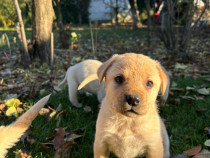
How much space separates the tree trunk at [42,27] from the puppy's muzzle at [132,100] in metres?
4.51

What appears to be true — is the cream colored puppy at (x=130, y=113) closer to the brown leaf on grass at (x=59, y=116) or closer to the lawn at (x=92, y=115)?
the lawn at (x=92, y=115)

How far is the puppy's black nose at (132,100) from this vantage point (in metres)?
1.88

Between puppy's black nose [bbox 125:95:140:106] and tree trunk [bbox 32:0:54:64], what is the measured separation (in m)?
4.51

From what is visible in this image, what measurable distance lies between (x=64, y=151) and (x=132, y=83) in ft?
3.61

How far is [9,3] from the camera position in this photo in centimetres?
730

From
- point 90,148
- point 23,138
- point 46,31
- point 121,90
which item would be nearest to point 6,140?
point 121,90

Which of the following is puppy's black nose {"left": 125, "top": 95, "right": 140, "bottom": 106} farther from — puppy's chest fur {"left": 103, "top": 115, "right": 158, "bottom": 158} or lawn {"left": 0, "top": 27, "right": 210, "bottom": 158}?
lawn {"left": 0, "top": 27, "right": 210, "bottom": 158}

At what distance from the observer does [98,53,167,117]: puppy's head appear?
1.92 metres

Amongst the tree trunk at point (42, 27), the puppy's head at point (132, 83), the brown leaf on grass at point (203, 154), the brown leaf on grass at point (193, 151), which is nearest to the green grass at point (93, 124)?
the brown leaf on grass at point (193, 151)

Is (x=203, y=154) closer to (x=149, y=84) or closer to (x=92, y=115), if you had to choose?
(x=149, y=84)

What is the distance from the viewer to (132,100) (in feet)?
6.16

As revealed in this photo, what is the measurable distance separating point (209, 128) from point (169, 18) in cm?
446

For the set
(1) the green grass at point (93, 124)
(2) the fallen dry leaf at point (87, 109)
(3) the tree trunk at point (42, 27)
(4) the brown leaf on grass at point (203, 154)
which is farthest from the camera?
(3) the tree trunk at point (42, 27)

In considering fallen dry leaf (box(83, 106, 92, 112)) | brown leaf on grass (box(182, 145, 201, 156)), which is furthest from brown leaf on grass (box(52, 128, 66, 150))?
brown leaf on grass (box(182, 145, 201, 156))
